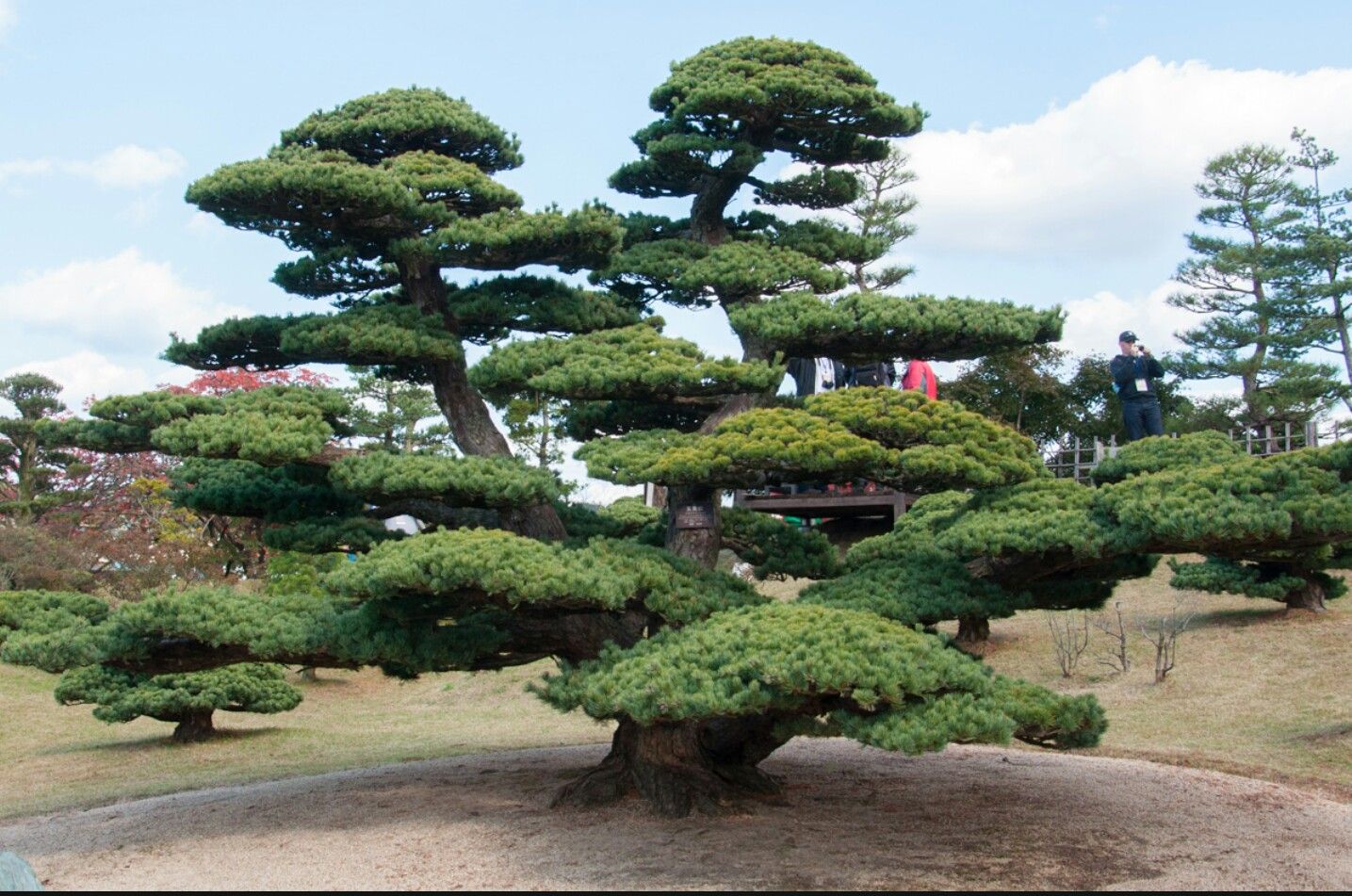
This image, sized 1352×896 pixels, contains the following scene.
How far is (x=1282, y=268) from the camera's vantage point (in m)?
22.6

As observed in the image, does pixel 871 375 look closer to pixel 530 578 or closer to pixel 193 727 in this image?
pixel 530 578

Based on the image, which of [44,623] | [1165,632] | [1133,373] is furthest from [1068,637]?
[44,623]

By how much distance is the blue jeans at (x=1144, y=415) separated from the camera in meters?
11.9

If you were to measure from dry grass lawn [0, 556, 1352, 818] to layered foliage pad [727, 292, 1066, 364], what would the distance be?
428 centimetres

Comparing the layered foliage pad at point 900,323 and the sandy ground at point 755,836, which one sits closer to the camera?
the sandy ground at point 755,836

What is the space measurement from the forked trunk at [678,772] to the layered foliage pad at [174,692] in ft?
19.3

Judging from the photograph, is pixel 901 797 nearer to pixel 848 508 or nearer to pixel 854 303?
pixel 854 303

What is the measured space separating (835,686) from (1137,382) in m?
6.62

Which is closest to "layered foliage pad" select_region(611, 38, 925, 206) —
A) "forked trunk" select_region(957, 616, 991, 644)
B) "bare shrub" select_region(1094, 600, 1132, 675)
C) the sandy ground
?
the sandy ground

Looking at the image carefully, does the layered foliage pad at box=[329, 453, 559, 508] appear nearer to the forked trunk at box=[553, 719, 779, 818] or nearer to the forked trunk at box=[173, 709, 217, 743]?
the forked trunk at box=[553, 719, 779, 818]

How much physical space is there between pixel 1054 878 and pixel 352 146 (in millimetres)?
7239

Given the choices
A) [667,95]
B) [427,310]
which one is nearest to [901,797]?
[427,310]

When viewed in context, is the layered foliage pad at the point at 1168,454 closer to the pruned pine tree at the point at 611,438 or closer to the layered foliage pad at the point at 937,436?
the layered foliage pad at the point at 937,436

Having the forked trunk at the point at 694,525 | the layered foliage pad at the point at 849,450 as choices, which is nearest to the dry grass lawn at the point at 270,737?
the forked trunk at the point at 694,525
